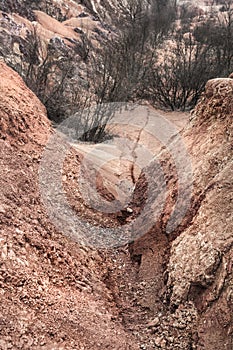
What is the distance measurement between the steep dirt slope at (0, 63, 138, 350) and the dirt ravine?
12 mm

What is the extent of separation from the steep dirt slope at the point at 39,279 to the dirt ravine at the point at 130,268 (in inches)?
0.5

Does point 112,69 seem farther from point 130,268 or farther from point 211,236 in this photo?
point 211,236

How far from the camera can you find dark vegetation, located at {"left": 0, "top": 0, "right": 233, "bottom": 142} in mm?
14453

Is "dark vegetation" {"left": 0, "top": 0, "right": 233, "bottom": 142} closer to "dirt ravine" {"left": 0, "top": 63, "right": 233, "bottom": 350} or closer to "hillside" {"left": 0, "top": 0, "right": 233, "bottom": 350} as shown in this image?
"hillside" {"left": 0, "top": 0, "right": 233, "bottom": 350}

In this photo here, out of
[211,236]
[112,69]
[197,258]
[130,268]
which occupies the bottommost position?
[130,268]

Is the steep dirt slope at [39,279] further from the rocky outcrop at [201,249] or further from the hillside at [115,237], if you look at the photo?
the rocky outcrop at [201,249]

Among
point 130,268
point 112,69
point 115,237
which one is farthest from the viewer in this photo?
point 112,69

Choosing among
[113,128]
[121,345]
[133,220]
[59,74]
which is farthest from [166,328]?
[59,74]

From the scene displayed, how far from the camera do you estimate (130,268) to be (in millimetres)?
5203

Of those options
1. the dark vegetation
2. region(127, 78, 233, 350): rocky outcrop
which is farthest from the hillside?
the dark vegetation

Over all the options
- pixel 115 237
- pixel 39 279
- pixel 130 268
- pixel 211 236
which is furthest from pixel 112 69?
pixel 39 279

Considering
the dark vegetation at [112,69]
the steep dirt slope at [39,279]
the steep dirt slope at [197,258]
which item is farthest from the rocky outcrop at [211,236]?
the dark vegetation at [112,69]

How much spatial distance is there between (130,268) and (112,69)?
13.4m

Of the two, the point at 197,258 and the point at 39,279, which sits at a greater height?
the point at 197,258
